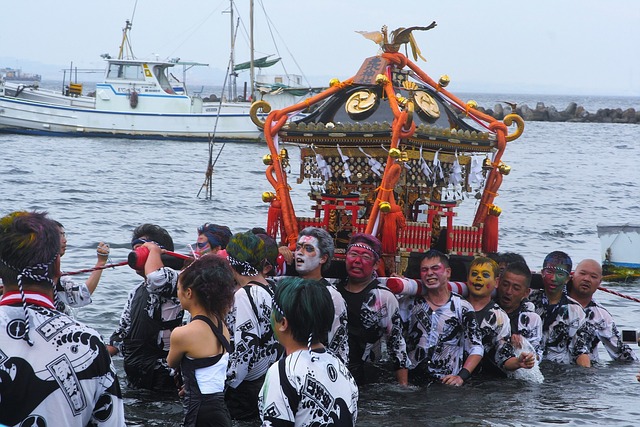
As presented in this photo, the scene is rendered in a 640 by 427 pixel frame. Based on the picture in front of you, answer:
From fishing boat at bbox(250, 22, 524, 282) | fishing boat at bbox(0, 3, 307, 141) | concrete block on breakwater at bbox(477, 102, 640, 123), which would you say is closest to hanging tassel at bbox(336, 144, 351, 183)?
fishing boat at bbox(250, 22, 524, 282)

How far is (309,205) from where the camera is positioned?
2725 centimetres

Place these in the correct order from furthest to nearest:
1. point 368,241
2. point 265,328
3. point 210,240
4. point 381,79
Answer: point 381,79
point 368,241
point 210,240
point 265,328

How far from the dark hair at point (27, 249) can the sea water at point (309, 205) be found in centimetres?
344

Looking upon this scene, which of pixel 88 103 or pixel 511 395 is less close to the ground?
pixel 88 103

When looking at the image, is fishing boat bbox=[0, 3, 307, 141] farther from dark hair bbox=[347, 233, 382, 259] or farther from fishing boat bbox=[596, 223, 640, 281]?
dark hair bbox=[347, 233, 382, 259]

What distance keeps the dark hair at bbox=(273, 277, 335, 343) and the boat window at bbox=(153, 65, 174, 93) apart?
1684 inches

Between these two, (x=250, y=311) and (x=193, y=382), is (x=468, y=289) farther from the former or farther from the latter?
(x=193, y=382)

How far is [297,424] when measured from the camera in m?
4.14

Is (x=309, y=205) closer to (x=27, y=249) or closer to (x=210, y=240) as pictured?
(x=210, y=240)

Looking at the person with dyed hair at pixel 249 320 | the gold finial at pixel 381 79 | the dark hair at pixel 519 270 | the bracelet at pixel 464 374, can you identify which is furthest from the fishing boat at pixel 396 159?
the person with dyed hair at pixel 249 320

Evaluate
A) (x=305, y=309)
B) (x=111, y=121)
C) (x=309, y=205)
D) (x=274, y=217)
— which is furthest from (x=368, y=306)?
(x=111, y=121)

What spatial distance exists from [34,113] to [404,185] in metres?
40.3

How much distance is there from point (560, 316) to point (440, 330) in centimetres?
161

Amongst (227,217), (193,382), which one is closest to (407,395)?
(193,382)
